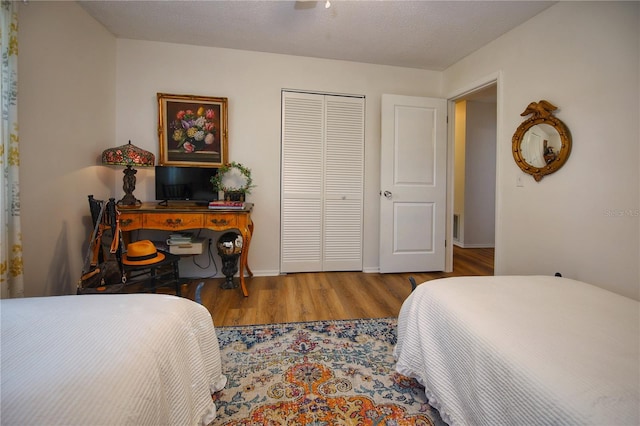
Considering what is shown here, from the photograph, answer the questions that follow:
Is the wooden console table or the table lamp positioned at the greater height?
the table lamp

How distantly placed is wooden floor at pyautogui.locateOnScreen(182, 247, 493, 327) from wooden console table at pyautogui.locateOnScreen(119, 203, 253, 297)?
24 centimetres

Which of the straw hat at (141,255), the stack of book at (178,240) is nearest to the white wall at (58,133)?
the straw hat at (141,255)

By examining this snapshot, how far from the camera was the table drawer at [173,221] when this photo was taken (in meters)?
2.41

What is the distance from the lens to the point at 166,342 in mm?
899

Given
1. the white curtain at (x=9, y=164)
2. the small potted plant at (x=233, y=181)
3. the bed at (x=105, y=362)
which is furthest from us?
the small potted plant at (x=233, y=181)

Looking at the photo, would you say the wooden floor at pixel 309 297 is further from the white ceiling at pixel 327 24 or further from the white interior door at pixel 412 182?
the white ceiling at pixel 327 24

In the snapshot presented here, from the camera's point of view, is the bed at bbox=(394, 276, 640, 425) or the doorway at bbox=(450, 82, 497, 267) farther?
the doorway at bbox=(450, 82, 497, 267)

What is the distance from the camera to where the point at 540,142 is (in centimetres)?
217

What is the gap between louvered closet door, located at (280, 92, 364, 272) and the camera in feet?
10.3

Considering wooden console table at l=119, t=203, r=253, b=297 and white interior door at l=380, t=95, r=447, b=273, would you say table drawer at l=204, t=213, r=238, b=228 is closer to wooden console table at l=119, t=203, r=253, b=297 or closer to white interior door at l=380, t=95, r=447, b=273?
wooden console table at l=119, t=203, r=253, b=297

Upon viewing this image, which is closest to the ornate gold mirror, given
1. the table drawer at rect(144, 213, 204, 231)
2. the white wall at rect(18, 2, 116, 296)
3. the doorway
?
the doorway

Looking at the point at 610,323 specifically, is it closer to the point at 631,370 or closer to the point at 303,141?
the point at 631,370

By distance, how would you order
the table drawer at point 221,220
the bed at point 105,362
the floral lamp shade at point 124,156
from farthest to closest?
the table drawer at point 221,220 → the floral lamp shade at point 124,156 → the bed at point 105,362

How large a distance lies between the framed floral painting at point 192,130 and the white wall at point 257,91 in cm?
10
